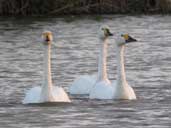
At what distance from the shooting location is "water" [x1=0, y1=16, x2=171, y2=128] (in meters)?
16.0

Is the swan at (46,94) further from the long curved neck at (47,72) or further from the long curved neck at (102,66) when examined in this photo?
the long curved neck at (102,66)

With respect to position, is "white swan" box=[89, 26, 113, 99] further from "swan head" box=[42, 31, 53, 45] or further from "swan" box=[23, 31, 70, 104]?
"swan head" box=[42, 31, 53, 45]

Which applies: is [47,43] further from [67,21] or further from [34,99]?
[67,21]

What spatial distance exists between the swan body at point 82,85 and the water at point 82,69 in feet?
1.96

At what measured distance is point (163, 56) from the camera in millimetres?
27391

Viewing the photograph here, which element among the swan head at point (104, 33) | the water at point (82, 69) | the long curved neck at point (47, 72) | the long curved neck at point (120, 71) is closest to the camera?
the water at point (82, 69)

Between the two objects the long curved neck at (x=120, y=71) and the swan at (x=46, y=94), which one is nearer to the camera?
the swan at (x=46, y=94)

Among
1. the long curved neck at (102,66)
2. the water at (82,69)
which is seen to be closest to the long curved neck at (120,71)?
the water at (82,69)

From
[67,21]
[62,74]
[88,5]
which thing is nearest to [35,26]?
[67,21]

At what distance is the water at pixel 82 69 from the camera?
16.0 m

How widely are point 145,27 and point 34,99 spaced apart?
20.8 metres

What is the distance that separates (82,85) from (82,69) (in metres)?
4.67

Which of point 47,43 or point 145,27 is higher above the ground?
point 47,43

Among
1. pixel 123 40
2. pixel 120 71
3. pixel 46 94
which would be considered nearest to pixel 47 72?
pixel 46 94
